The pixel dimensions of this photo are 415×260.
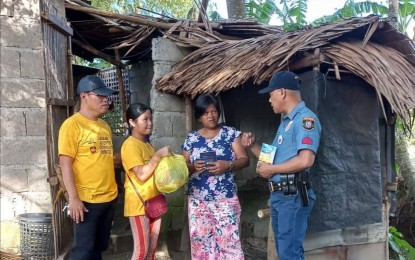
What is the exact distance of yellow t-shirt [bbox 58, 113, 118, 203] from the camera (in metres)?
3.13

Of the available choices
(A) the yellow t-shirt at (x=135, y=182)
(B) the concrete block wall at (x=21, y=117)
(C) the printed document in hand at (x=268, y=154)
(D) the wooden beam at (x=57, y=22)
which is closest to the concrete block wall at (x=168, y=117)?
(D) the wooden beam at (x=57, y=22)

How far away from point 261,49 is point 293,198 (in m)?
1.56

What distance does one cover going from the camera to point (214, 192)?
12.0ft

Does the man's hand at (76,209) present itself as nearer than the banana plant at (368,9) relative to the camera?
Yes

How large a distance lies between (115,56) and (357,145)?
4163mm

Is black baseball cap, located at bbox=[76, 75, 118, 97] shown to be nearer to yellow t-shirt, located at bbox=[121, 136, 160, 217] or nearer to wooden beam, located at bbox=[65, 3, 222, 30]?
yellow t-shirt, located at bbox=[121, 136, 160, 217]

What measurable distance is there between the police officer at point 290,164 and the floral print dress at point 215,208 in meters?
0.54

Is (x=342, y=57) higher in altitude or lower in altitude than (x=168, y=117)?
higher

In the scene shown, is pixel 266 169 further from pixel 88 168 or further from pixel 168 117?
pixel 168 117

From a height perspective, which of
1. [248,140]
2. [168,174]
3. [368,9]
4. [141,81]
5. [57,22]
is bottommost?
[168,174]

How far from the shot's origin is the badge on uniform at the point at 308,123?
2.99m

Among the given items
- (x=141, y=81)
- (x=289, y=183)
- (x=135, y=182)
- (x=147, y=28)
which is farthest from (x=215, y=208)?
(x=141, y=81)

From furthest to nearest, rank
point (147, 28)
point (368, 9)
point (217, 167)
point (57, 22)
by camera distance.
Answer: point (368, 9)
point (147, 28)
point (57, 22)
point (217, 167)

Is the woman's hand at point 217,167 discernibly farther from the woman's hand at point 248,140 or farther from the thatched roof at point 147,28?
the thatched roof at point 147,28
